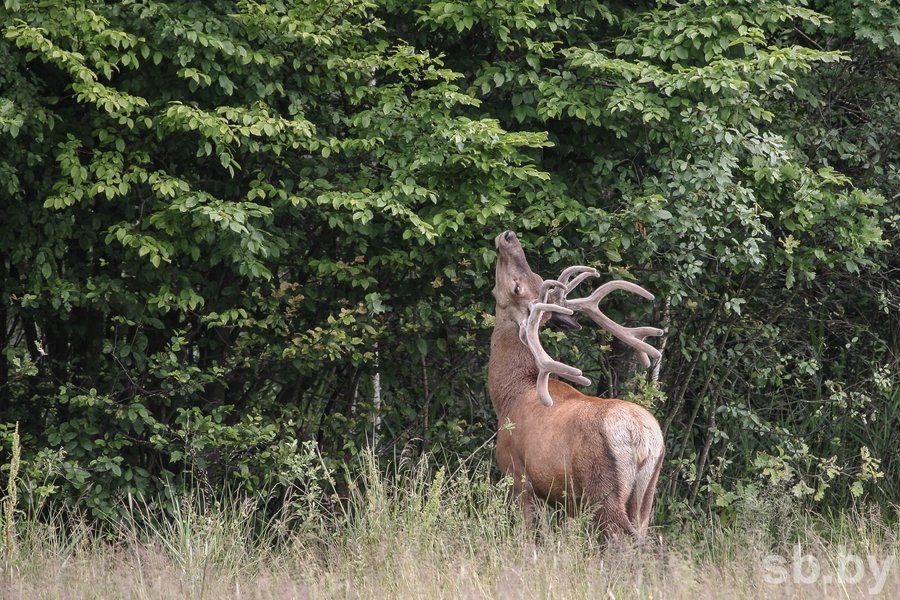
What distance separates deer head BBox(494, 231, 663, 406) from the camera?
6.57m

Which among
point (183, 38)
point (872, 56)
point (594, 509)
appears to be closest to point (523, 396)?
point (594, 509)

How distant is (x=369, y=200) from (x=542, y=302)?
1194mm

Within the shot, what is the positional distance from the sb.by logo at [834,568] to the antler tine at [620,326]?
150 centimetres

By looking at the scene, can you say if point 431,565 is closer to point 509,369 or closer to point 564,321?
point 509,369

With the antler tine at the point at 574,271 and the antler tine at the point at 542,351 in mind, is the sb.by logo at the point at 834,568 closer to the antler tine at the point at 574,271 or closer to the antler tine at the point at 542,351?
the antler tine at the point at 542,351

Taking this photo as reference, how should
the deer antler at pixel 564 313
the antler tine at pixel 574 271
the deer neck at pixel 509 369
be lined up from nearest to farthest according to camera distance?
1. the deer antler at pixel 564 313
2. the antler tine at pixel 574 271
3. the deer neck at pixel 509 369

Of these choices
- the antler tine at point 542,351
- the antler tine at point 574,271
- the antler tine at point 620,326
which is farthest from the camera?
the antler tine at point 574,271

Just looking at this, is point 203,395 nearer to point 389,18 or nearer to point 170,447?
point 170,447

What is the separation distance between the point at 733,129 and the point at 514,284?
170 centimetres

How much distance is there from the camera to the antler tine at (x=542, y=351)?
6184 millimetres

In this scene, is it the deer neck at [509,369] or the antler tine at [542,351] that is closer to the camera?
the antler tine at [542,351]

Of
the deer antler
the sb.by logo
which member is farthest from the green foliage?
the sb.by logo

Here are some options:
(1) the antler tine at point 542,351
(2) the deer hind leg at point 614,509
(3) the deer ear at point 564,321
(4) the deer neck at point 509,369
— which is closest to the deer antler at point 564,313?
(1) the antler tine at point 542,351

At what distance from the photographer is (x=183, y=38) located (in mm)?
7020
